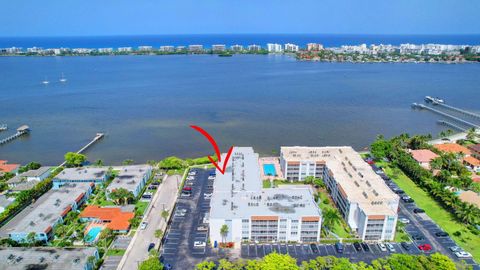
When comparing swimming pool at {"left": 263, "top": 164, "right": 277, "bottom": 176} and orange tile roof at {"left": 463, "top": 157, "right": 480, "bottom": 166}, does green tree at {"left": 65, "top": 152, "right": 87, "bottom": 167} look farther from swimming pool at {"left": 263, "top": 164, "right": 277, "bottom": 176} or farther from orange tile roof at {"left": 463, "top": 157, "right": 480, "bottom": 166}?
orange tile roof at {"left": 463, "top": 157, "right": 480, "bottom": 166}

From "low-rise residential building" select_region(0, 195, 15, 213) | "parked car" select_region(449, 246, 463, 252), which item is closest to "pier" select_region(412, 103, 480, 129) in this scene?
"parked car" select_region(449, 246, 463, 252)

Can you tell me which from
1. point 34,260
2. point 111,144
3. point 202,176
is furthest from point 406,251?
point 111,144

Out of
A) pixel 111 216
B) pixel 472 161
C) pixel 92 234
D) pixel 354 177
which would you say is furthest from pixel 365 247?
pixel 472 161

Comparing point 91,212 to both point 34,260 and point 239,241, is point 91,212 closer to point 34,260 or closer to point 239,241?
point 34,260

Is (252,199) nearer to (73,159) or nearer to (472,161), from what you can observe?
(73,159)

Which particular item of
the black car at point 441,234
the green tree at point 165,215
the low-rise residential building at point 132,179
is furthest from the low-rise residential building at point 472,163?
the low-rise residential building at point 132,179
